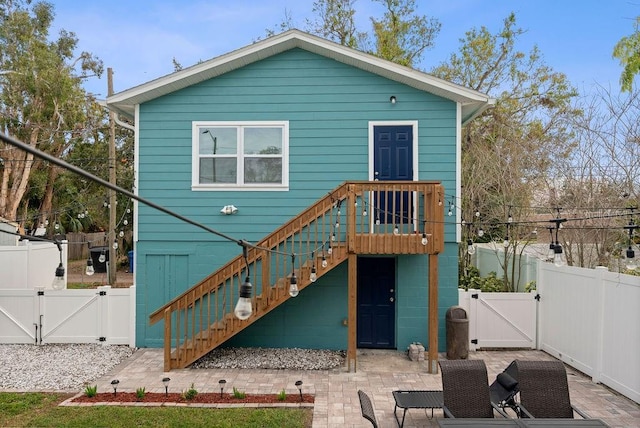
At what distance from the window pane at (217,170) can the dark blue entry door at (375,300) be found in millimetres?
3323

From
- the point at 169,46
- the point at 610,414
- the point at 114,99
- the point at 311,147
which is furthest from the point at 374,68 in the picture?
the point at 169,46

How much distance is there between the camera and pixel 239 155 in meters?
8.33

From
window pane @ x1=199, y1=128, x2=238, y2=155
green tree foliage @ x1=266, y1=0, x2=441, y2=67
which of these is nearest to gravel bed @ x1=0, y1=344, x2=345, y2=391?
window pane @ x1=199, y1=128, x2=238, y2=155

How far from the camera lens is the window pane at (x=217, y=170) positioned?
27.5ft

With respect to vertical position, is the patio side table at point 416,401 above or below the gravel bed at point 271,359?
above

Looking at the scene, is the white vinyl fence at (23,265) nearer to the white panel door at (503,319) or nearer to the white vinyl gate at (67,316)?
the white vinyl gate at (67,316)

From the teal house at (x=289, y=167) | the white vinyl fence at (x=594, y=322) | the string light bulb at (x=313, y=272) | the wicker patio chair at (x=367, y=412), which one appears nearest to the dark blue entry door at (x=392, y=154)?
the teal house at (x=289, y=167)

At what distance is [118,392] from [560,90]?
1887 cm

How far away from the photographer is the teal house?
26.7 feet

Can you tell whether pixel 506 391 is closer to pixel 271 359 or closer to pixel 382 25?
pixel 271 359

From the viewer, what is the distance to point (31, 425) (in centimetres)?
497

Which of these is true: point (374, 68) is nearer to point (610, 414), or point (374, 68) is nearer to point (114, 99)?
point (114, 99)

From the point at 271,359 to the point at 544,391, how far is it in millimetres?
4664

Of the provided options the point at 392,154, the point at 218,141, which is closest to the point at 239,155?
the point at 218,141
